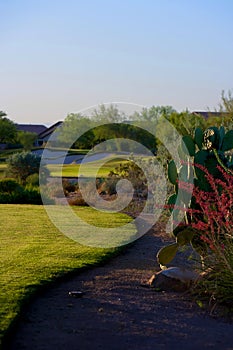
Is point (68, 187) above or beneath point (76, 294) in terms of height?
above

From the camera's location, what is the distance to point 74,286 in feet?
24.4

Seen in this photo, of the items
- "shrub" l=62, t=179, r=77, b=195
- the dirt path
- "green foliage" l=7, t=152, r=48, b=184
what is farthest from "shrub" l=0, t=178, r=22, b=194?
the dirt path

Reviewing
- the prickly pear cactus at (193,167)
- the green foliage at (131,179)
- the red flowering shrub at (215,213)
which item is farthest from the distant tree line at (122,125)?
the red flowering shrub at (215,213)

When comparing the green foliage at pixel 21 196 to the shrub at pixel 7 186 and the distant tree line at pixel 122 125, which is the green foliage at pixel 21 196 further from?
the distant tree line at pixel 122 125

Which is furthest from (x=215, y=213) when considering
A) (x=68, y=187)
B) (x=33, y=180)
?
(x=33, y=180)

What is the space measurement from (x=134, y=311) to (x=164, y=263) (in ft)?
5.69

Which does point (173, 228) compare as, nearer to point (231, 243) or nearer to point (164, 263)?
point (164, 263)

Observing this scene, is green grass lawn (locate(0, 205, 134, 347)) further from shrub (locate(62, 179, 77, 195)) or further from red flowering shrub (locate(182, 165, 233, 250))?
shrub (locate(62, 179, 77, 195))

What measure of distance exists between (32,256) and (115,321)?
10.5ft

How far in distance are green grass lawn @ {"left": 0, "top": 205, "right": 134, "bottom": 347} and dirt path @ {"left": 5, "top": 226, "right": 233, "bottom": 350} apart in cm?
19

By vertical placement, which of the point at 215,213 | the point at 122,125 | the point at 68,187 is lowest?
the point at 215,213

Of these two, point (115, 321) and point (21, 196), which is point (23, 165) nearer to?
point (21, 196)

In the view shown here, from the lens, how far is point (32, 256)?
8.98 m

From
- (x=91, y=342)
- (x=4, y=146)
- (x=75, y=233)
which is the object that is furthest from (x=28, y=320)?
(x=4, y=146)
